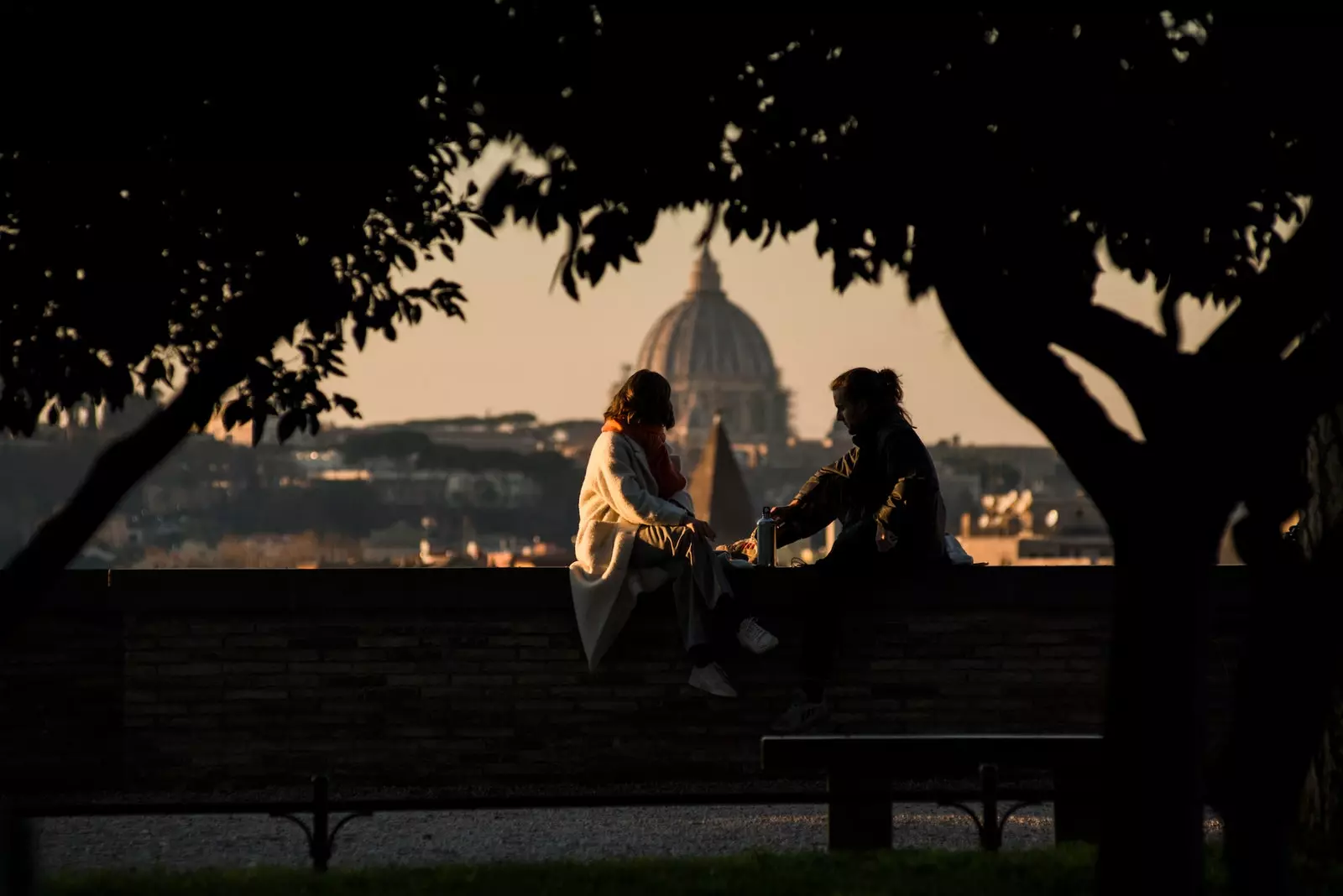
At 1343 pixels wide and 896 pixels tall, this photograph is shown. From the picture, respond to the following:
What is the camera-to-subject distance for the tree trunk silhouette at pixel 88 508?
20.7 ft

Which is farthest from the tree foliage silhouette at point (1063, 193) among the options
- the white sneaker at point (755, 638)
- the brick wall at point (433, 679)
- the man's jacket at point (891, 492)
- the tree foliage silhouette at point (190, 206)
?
the brick wall at point (433, 679)

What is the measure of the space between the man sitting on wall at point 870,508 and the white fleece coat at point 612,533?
23.4 inches

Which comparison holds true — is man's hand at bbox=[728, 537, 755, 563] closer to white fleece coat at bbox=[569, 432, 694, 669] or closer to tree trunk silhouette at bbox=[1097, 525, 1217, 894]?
white fleece coat at bbox=[569, 432, 694, 669]

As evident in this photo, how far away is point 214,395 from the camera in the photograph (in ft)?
21.5

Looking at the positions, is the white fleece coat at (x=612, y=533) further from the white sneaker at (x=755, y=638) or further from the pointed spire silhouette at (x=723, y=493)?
the pointed spire silhouette at (x=723, y=493)

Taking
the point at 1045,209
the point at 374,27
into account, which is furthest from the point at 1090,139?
the point at 374,27

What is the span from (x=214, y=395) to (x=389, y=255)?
297 cm

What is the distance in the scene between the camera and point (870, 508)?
946 centimetres

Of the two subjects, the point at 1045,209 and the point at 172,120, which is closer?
the point at 1045,209

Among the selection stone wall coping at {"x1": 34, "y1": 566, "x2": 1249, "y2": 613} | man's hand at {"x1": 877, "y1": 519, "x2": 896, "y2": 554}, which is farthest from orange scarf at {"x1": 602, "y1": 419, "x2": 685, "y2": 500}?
man's hand at {"x1": 877, "y1": 519, "x2": 896, "y2": 554}

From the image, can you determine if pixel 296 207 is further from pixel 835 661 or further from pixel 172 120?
pixel 835 661

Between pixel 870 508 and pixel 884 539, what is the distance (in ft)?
0.65

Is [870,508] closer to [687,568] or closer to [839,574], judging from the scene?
[839,574]

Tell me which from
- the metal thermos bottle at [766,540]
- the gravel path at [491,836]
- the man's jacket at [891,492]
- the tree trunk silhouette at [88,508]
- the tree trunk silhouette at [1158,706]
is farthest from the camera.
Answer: the metal thermos bottle at [766,540]
